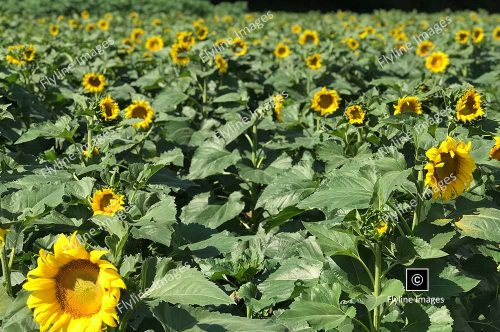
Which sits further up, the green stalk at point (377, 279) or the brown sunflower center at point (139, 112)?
the brown sunflower center at point (139, 112)

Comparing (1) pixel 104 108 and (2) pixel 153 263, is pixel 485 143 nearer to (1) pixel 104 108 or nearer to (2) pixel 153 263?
(2) pixel 153 263

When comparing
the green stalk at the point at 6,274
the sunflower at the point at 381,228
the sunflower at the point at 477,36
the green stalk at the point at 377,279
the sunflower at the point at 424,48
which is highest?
the green stalk at the point at 6,274

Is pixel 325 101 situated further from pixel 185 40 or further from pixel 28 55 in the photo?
pixel 28 55

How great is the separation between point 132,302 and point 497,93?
12.5ft

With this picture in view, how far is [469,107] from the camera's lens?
110 inches

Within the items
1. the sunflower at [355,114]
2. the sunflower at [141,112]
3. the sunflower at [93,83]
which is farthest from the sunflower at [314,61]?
the sunflower at [355,114]

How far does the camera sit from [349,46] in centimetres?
678

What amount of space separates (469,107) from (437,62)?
10.8 ft

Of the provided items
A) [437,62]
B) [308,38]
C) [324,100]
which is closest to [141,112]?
[324,100]

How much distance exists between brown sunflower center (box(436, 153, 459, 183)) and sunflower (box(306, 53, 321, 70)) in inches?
146

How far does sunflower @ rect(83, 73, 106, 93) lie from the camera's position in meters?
4.68

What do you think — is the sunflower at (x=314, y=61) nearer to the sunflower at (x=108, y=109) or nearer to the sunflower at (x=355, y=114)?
the sunflower at (x=355, y=114)

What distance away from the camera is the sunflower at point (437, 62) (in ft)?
19.0

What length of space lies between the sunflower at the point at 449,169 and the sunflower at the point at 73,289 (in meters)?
1.16
